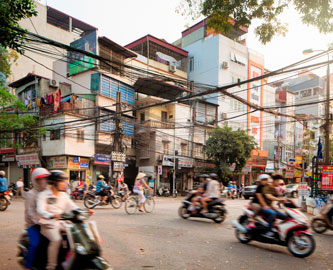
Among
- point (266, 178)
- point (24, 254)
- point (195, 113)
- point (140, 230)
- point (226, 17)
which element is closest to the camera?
point (24, 254)

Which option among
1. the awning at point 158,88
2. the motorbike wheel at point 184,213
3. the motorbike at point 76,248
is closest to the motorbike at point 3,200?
the motorbike wheel at point 184,213

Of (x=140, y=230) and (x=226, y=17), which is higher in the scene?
(x=226, y=17)

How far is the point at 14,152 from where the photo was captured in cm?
2966

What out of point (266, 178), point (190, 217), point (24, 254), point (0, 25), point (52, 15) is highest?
point (52, 15)

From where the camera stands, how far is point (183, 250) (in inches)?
248

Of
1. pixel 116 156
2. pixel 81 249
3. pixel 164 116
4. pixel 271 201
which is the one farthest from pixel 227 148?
pixel 81 249

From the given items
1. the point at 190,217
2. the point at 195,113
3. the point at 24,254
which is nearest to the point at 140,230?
the point at 190,217

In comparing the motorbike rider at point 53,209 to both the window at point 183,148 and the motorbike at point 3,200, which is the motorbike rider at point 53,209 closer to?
the motorbike at point 3,200

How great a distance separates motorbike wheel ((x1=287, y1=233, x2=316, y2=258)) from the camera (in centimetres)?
579

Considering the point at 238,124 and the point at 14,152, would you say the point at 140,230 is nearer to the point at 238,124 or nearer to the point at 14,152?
the point at 14,152

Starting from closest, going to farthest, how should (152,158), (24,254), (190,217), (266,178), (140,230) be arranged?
1. (24,254)
2. (266,178)
3. (140,230)
4. (190,217)
5. (152,158)

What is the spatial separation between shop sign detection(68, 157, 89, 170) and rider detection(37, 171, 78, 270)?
21.4 m

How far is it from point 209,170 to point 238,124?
11.1m

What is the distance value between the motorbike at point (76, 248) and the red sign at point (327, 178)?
11.0 metres
